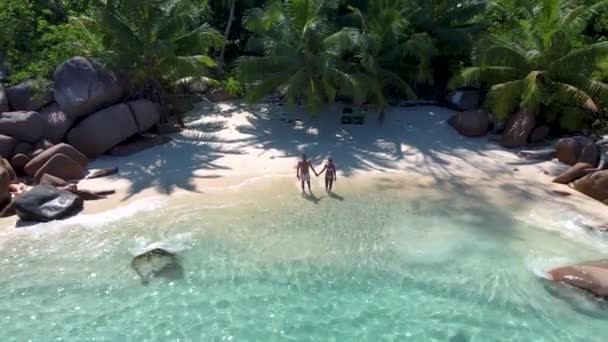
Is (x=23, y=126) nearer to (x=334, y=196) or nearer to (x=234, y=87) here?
(x=234, y=87)

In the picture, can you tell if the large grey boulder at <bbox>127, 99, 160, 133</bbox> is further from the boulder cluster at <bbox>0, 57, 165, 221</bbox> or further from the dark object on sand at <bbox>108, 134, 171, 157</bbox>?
the dark object on sand at <bbox>108, 134, 171, 157</bbox>

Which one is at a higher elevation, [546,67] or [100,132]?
[546,67]

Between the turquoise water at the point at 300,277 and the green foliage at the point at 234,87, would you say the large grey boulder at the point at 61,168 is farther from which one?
the green foliage at the point at 234,87

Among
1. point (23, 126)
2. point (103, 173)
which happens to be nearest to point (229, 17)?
point (23, 126)

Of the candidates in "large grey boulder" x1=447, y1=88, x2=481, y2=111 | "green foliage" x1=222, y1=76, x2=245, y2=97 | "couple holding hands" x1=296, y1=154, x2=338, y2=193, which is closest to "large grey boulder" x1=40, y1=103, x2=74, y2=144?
"green foliage" x1=222, y1=76, x2=245, y2=97

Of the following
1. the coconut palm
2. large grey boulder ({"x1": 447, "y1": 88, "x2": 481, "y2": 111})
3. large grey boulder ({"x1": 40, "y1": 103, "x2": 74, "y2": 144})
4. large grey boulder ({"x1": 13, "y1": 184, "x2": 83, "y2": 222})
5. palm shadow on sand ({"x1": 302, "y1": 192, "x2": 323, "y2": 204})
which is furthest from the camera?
large grey boulder ({"x1": 447, "y1": 88, "x2": 481, "y2": 111})

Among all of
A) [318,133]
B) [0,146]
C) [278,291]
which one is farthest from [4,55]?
[278,291]

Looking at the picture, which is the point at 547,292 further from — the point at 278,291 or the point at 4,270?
the point at 4,270
